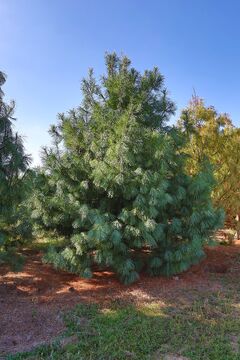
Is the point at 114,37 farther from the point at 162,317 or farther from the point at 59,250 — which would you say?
the point at 162,317

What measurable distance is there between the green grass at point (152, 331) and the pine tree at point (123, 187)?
0.85m

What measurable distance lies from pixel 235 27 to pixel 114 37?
9.20 ft

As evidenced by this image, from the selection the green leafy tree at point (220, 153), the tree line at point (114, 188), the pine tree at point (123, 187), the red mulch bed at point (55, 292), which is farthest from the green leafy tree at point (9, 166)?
the green leafy tree at point (220, 153)

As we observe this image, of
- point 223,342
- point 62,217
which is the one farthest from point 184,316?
point 62,217

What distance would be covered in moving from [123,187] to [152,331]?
2.15 meters

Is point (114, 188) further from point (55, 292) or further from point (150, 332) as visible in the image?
point (150, 332)

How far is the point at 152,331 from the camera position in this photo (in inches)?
132

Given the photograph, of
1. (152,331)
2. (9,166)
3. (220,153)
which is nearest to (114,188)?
(9,166)

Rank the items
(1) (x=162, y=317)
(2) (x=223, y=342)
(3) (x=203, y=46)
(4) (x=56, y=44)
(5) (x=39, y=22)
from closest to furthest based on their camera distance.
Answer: (2) (x=223, y=342), (1) (x=162, y=317), (5) (x=39, y=22), (4) (x=56, y=44), (3) (x=203, y=46)

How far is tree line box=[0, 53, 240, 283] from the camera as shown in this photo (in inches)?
173

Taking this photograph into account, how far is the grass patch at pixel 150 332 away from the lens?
9.54 feet

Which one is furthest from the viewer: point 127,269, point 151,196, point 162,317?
point 127,269

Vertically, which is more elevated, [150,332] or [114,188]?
[114,188]

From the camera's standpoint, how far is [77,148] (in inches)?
205
